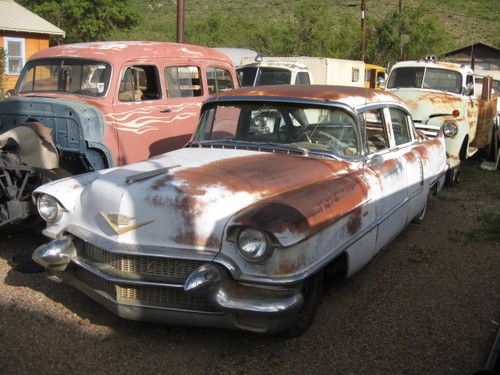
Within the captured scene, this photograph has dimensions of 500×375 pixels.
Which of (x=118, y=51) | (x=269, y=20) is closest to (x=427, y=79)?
(x=118, y=51)

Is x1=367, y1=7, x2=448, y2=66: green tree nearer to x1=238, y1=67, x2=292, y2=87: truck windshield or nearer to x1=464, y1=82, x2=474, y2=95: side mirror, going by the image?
x1=238, y1=67, x2=292, y2=87: truck windshield

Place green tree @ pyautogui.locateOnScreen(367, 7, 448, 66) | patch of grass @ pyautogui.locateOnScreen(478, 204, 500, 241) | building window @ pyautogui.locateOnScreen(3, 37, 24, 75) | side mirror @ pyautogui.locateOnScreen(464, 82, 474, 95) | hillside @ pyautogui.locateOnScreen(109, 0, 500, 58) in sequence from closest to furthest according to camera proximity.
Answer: patch of grass @ pyautogui.locateOnScreen(478, 204, 500, 241) < side mirror @ pyautogui.locateOnScreen(464, 82, 474, 95) < building window @ pyautogui.locateOnScreen(3, 37, 24, 75) < green tree @ pyautogui.locateOnScreen(367, 7, 448, 66) < hillside @ pyautogui.locateOnScreen(109, 0, 500, 58)

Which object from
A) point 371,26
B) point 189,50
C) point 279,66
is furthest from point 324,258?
point 371,26

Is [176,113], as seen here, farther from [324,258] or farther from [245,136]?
[324,258]

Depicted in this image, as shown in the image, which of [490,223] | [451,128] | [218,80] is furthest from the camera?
[451,128]

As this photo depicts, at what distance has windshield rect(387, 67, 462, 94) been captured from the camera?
9711mm

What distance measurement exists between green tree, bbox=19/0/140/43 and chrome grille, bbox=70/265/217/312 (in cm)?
2447

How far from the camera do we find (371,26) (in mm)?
30953

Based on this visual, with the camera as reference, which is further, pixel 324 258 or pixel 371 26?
pixel 371 26

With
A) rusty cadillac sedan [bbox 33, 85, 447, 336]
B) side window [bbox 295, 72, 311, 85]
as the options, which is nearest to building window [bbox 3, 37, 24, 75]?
side window [bbox 295, 72, 311, 85]

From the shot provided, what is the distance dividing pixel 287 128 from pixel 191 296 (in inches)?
72.6

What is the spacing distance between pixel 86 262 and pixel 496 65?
3083 cm

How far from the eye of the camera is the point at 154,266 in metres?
3.38

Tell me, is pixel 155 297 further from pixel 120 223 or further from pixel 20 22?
pixel 20 22
